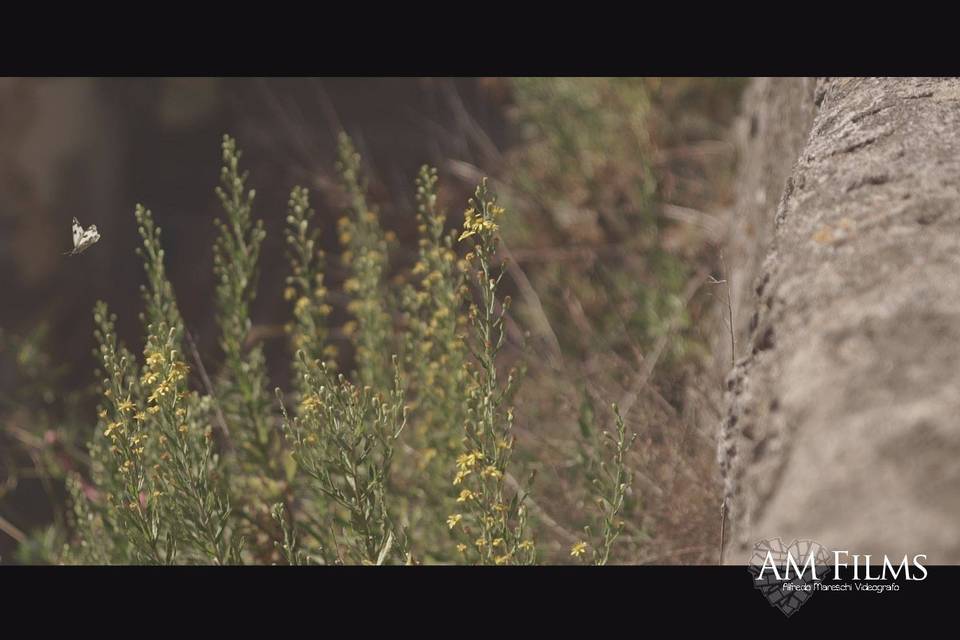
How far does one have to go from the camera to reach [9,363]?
15.9 ft

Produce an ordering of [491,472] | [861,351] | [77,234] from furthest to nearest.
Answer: [77,234]
[491,472]
[861,351]

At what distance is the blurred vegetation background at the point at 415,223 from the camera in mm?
3406

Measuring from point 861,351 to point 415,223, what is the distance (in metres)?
4.25

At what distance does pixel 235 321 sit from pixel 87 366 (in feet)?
10.0

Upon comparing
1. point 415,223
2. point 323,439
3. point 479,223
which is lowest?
point 323,439

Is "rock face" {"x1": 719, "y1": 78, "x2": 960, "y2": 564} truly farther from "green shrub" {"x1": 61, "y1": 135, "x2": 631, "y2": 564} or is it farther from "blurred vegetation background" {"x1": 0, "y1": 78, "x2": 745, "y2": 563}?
"blurred vegetation background" {"x1": 0, "y1": 78, "x2": 745, "y2": 563}

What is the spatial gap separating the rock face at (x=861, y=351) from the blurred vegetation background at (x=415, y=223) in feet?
3.92

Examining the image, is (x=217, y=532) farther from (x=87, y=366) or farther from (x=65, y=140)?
(x=65, y=140)

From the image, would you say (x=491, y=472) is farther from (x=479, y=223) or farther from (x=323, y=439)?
(x=479, y=223)

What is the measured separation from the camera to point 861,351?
1.35 metres

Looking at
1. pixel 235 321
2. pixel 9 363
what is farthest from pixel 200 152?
pixel 235 321

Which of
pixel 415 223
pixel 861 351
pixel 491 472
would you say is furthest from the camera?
pixel 415 223

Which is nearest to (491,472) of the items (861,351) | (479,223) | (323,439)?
(323,439)

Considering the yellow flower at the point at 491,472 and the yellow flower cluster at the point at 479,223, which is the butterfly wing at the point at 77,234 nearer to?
the yellow flower cluster at the point at 479,223
